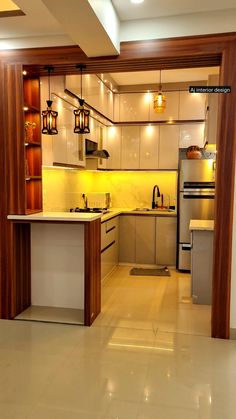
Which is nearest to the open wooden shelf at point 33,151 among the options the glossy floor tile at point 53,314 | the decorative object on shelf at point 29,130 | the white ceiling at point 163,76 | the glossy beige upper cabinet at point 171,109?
the decorative object on shelf at point 29,130

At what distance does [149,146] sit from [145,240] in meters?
1.68

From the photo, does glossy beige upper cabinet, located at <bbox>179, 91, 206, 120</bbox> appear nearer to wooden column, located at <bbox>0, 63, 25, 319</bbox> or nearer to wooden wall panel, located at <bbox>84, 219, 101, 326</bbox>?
wooden wall panel, located at <bbox>84, 219, 101, 326</bbox>

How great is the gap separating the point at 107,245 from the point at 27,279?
144 centimetres

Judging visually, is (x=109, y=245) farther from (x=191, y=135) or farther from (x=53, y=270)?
(x=191, y=135)

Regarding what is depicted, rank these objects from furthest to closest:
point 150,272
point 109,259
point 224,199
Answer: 1. point 150,272
2. point 109,259
3. point 224,199

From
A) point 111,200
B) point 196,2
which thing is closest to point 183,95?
A: point 111,200

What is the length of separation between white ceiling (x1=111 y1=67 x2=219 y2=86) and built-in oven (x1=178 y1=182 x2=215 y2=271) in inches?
68.5

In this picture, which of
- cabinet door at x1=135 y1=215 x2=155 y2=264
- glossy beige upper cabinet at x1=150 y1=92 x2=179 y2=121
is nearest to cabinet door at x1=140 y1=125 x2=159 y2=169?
glossy beige upper cabinet at x1=150 y1=92 x2=179 y2=121

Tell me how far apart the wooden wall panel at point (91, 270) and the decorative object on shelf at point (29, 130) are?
1132 mm

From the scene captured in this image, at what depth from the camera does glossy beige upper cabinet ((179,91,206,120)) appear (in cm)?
568

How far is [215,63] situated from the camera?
3.15 metres

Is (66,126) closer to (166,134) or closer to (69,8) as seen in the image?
(69,8)

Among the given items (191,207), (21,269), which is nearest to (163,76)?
(191,207)

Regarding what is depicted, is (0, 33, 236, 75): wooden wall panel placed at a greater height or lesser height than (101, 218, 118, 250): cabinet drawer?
greater
